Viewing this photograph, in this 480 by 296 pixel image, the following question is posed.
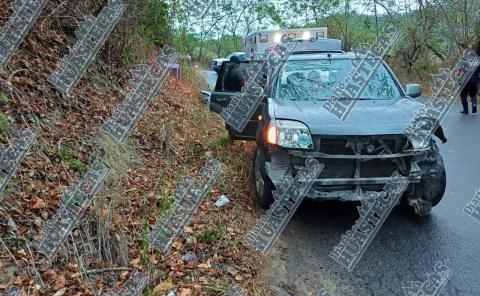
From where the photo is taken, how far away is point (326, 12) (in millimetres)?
25172

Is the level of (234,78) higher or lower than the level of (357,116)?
lower

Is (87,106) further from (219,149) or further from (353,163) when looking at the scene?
(353,163)

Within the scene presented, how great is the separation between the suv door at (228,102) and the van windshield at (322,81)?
581 millimetres

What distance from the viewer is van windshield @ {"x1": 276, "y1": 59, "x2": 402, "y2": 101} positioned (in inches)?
194

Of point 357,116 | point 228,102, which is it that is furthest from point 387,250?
point 228,102

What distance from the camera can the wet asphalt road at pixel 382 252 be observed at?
3410mm

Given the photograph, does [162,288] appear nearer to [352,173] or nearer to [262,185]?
[262,185]

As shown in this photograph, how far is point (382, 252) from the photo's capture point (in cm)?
390

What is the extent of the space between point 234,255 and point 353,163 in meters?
1.47

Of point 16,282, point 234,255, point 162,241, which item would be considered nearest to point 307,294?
point 234,255

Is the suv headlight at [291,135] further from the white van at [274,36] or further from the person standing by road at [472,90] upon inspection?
the white van at [274,36]

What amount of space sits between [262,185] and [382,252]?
1.41 meters

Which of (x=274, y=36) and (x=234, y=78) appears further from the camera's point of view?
(x=274, y=36)

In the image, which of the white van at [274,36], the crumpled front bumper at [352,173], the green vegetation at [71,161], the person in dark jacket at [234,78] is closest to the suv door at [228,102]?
the person in dark jacket at [234,78]
